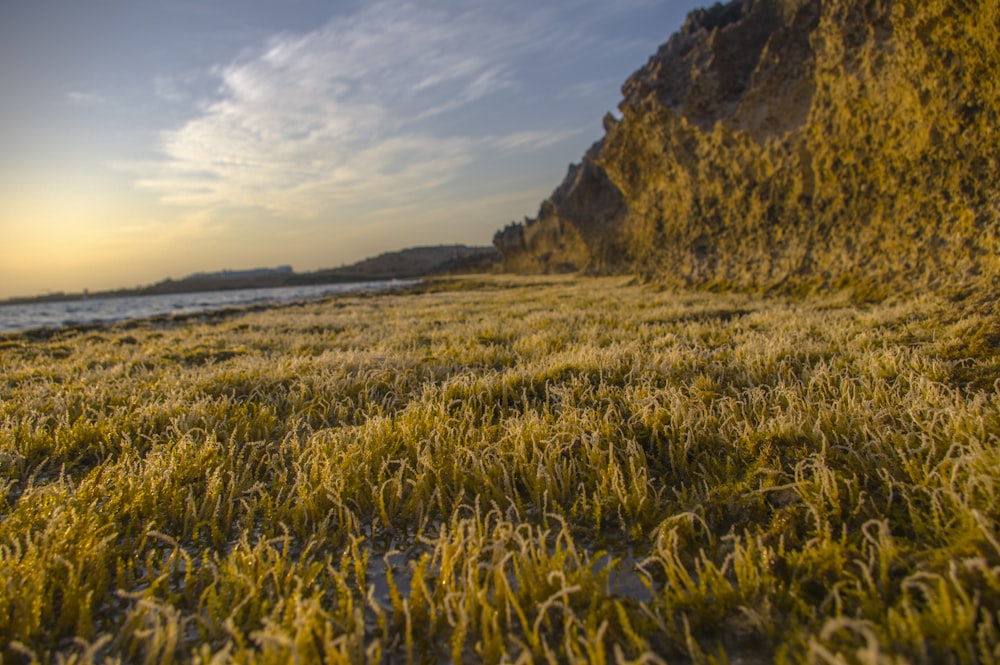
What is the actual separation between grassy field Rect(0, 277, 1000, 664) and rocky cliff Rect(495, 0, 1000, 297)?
5.25 meters

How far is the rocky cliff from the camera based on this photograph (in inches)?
307

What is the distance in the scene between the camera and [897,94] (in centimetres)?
924

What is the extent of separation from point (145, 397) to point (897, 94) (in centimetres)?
1360

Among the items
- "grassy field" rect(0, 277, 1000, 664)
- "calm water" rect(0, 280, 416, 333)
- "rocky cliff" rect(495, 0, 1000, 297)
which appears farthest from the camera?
"calm water" rect(0, 280, 416, 333)

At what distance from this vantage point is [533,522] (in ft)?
8.05

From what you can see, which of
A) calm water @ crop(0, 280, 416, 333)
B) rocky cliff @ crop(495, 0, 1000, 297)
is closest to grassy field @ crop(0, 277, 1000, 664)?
rocky cliff @ crop(495, 0, 1000, 297)

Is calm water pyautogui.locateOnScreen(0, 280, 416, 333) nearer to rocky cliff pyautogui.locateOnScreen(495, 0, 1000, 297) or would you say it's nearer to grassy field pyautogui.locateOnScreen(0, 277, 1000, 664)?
grassy field pyautogui.locateOnScreen(0, 277, 1000, 664)

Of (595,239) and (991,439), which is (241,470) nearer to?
(991,439)

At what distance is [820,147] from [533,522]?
45.3 ft

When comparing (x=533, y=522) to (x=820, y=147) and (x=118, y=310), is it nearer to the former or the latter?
(x=820, y=147)

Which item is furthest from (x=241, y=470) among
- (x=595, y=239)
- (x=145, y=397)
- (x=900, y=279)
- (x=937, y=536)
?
(x=595, y=239)

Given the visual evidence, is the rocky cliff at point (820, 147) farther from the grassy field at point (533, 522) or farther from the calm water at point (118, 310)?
the calm water at point (118, 310)

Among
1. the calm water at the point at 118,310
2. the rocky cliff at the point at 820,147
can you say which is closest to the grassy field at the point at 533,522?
the rocky cliff at the point at 820,147

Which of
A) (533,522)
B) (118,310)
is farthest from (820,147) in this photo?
(118,310)
